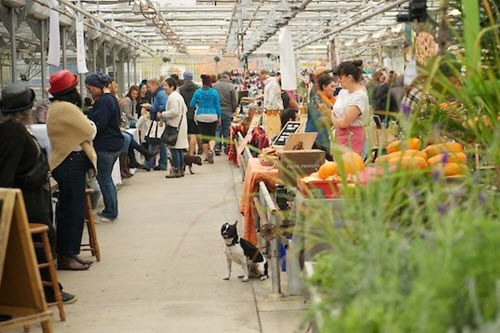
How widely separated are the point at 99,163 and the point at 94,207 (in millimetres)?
1370

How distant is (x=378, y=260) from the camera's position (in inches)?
74.7

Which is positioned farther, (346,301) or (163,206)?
(163,206)

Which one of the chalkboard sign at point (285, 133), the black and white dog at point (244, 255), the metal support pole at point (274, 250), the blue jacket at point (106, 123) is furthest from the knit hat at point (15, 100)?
the chalkboard sign at point (285, 133)

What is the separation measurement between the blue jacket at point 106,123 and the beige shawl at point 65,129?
5.00 feet

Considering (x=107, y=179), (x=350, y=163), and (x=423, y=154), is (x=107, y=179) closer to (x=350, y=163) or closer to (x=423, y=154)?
(x=350, y=163)

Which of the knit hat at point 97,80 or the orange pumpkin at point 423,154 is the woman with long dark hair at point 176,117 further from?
the orange pumpkin at point 423,154

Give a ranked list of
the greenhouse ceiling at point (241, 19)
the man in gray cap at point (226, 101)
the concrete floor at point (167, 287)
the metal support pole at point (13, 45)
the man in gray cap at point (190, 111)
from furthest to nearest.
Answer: the man in gray cap at point (226, 101)
the man in gray cap at point (190, 111)
the greenhouse ceiling at point (241, 19)
the metal support pole at point (13, 45)
the concrete floor at point (167, 287)

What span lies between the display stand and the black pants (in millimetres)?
2128

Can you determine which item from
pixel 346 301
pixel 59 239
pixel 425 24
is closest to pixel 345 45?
pixel 59 239

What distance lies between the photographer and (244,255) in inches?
236

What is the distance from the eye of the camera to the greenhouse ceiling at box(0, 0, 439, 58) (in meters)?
12.1

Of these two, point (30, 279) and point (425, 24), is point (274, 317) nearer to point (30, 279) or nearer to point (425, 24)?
point (30, 279)

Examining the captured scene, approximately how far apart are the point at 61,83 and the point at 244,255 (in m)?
1.72

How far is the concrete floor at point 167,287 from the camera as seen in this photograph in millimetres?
5039
